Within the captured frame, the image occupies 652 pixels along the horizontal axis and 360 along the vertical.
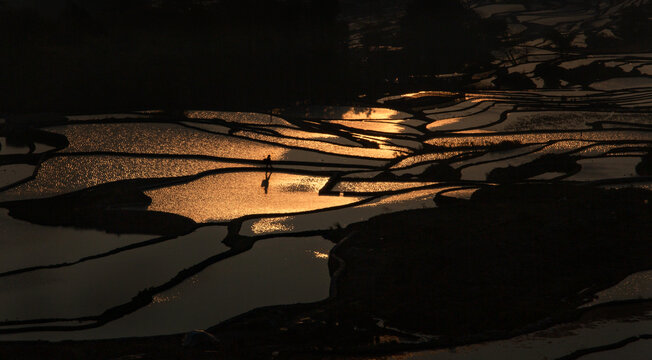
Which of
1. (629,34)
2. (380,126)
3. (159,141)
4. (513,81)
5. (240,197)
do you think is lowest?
(240,197)

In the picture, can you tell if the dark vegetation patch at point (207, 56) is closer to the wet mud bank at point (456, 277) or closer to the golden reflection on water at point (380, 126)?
the golden reflection on water at point (380, 126)

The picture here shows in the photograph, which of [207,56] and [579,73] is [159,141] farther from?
[579,73]

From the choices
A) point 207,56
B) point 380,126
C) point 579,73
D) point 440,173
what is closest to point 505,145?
point 440,173

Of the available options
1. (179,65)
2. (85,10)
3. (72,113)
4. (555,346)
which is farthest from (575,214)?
(85,10)

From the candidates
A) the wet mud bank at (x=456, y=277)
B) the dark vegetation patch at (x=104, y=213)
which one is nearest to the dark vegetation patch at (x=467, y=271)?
the wet mud bank at (x=456, y=277)

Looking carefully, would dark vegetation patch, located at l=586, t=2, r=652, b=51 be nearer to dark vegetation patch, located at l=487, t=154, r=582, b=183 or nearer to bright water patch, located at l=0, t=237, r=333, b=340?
dark vegetation patch, located at l=487, t=154, r=582, b=183

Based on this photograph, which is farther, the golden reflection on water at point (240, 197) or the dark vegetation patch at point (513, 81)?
the dark vegetation patch at point (513, 81)

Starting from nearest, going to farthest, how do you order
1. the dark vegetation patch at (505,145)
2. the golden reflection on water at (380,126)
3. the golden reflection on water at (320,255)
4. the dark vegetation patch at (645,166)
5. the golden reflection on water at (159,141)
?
the golden reflection on water at (320,255)
the dark vegetation patch at (645,166)
the golden reflection on water at (159,141)
the dark vegetation patch at (505,145)
the golden reflection on water at (380,126)
